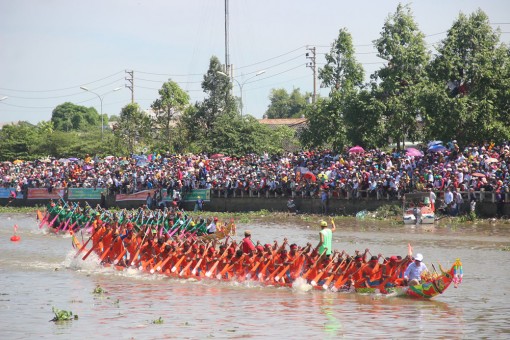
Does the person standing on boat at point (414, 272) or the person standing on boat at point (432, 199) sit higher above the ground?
the person standing on boat at point (432, 199)

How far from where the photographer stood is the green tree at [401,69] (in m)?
37.9

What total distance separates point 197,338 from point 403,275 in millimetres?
5421

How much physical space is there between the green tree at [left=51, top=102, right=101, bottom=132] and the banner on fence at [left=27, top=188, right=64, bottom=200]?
75.7 m

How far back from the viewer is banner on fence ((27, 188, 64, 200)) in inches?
2036

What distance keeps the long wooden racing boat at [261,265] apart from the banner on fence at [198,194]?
63.0 feet

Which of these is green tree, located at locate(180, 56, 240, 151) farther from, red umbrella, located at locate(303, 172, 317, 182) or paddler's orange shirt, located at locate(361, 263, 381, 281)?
paddler's orange shirt, located at locate(361, 263, 381, 281)

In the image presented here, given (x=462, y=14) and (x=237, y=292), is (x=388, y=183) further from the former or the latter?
(x=237, y=292)

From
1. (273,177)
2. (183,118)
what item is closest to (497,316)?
(273,177)

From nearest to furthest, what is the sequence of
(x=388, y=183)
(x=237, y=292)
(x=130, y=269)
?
(x=237, y=292) < (x=130, y=269) < (x=388, y=183)

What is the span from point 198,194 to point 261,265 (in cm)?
2435

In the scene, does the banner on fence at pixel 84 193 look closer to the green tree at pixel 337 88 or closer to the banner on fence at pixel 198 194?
the banner on fence at pixel 198 194

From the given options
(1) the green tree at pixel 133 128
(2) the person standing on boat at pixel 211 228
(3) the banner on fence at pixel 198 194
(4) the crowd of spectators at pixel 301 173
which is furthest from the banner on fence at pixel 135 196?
(2) the person standing on boat at pixel 211 228

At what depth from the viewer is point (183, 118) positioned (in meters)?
58.7

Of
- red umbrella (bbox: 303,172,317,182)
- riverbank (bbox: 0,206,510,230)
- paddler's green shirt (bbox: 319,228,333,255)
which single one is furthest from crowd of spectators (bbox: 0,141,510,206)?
paddler's green shirt (bbox: 319,228,333,255)
